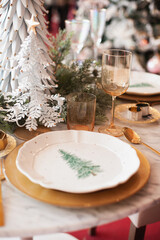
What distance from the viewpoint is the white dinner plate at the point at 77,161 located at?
0.66 m

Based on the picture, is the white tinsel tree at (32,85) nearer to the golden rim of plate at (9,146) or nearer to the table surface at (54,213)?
the golden rim of plate at (9,146)

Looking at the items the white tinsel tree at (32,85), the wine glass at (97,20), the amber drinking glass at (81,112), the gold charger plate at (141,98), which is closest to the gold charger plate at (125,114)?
the gold charger plate at (141,98)

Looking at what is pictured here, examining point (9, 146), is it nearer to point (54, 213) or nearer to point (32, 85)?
point (32, 85)

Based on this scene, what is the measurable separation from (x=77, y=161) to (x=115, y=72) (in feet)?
1.17

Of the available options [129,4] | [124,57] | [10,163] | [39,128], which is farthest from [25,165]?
[129,4]

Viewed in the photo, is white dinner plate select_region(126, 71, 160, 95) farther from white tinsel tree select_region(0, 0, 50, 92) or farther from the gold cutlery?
white tinsel tree select_region(0, 0, 50, 92)

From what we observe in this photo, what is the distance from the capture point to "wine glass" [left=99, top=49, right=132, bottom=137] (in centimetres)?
94

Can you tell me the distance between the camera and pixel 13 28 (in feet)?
3.24

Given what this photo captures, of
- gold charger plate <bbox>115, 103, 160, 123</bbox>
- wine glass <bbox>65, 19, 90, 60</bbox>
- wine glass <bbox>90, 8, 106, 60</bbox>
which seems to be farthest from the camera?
wine glass <bbox>90, 8, 106, 60</bbox>

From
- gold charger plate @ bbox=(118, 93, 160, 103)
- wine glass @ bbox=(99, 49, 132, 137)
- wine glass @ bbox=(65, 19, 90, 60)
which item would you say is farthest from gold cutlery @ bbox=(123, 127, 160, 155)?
wine glass @ bbox=(65, 19, 90, 60)

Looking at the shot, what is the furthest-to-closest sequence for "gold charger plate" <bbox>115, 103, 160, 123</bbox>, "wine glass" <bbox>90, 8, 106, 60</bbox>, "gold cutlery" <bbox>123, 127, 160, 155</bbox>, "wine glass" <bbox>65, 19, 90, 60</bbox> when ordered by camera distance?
"wine glass" <bbox>90, 8, 106, 60</bbox>, "wine glass" <bbox>65, 19, 90, 60</bbox>, "gold charger plate" <bbox>115, 103, 160, 123</bbox>, "gold cutlery" <bbox>123, 127, 160, 155</bbox>

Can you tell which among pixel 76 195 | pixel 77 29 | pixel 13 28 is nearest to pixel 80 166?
pixel 76 195

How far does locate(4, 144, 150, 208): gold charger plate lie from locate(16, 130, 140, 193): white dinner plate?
0.06 feet

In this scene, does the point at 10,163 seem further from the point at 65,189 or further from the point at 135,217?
the point at 135,217
